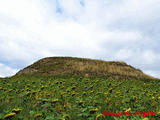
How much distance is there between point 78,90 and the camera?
27.1 ft

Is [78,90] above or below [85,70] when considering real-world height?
below

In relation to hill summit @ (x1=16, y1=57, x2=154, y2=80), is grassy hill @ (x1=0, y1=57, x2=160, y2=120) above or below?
below

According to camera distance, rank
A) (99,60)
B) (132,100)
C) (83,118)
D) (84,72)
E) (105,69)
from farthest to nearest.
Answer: (99,60) < (105,69) < (84,72) < (132,100) < (83,118)

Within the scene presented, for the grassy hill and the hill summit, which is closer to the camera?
the grassy hill

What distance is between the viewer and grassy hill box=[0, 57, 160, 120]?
5.28 metres

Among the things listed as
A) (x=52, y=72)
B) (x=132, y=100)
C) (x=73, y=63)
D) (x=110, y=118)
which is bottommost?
(x=110, y=118)

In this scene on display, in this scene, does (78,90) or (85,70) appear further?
(85,70)

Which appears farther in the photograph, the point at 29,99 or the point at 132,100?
the point at 29,99

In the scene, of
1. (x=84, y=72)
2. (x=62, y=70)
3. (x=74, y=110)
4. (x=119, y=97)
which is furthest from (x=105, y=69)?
(x=74, y=110)

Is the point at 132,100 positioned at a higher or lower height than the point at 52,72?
lower

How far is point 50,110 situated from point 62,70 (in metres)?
15.7

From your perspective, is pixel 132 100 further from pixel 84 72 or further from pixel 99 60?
pixel 99 60

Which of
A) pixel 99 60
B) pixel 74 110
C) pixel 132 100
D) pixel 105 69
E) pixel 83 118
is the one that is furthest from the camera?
pixel 99 60

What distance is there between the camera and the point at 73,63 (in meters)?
23.3
